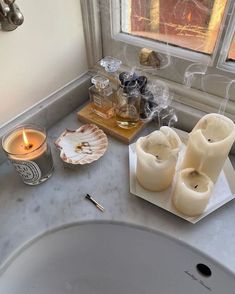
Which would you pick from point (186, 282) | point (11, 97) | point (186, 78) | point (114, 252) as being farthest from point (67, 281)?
point (186, 78)

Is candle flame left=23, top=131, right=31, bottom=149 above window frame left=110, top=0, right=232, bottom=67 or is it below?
below

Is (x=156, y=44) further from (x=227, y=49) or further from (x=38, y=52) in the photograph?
(x=38, y=52)

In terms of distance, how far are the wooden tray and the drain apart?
11.0 inches

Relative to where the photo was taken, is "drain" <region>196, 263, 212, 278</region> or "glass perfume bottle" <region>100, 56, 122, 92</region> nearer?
"drain" <region>196, 263, 212, 278</region>

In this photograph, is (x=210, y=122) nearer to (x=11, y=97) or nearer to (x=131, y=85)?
(x=131, y=85)

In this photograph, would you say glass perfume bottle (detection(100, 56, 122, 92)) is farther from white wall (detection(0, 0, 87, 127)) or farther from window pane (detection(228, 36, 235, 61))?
window pane (detection(228, 36, 235, 61))

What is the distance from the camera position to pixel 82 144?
1.94 feet

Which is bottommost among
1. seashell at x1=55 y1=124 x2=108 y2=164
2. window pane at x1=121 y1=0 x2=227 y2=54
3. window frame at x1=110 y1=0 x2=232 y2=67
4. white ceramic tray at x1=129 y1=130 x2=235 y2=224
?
white ceramic tray at x1=129 y1=130 x2=235 y2=224

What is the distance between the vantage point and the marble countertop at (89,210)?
1.50 ft

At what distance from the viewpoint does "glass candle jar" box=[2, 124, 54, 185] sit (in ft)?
1.59

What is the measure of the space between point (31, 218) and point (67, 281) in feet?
0.61

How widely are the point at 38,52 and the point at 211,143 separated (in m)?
0.38

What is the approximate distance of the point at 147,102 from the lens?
0.61 meters

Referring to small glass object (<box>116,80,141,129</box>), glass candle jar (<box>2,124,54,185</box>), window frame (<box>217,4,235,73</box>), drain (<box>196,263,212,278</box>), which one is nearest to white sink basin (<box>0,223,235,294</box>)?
drain (<box>196,263,212,278</box>)
